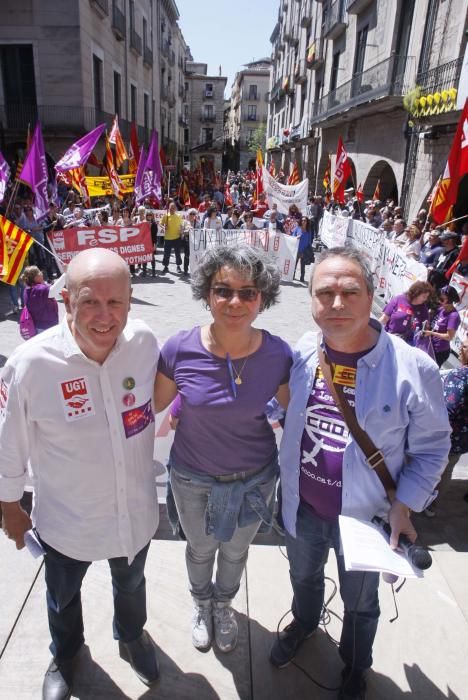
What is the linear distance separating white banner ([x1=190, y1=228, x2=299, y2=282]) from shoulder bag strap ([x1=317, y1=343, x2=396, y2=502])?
9.86m

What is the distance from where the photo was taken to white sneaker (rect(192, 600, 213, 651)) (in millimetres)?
2326

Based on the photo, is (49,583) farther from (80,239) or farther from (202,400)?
(80,239)

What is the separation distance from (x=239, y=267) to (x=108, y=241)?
963cm

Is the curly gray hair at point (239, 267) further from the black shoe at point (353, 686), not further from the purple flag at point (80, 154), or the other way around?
the purple flag at point (80, 154)

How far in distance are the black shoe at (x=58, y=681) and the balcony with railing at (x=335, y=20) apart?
24695mm

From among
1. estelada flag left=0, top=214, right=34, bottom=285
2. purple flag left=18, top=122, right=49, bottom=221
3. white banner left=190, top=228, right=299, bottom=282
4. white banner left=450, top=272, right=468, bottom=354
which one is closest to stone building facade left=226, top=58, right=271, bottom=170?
white banner left=190, top=228, right=299, bottom=282

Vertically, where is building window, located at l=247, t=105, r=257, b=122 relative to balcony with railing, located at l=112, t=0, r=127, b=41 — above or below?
above

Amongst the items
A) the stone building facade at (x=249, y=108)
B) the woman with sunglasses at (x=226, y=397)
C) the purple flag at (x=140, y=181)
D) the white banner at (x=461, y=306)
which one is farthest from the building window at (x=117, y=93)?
the stone building facade at (x=249, y=108)

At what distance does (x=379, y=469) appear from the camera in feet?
5.85

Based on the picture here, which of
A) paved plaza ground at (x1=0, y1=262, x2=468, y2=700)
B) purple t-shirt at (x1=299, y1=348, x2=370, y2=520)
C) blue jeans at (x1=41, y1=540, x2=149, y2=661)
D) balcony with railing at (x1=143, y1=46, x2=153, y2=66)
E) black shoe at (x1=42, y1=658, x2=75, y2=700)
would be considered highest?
balcony with railing at (x1=143, y1=46, x2=153, y2=66)

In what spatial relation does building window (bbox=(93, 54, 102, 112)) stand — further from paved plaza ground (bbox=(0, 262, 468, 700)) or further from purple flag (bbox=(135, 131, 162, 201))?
paved plaza ground (bbox=(0, 262, 468, 700))

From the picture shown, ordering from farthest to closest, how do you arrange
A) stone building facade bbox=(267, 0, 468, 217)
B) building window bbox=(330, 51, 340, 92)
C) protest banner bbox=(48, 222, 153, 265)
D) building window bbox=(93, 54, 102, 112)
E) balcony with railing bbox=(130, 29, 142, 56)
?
balcony with railing bbox=(130, 29, 142, 56) < building window bbox=(330, 51, 340, 92) < building window bbox=(93, 54, 102, 112) < stone building facade bbox=(267, 0, 468, 217) < protest banner bbox=(48, 222, 153, 265)

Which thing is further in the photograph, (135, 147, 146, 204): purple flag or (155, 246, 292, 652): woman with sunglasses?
(135, 147, 146, 204): purple flag

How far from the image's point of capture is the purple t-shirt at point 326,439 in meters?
1.83
